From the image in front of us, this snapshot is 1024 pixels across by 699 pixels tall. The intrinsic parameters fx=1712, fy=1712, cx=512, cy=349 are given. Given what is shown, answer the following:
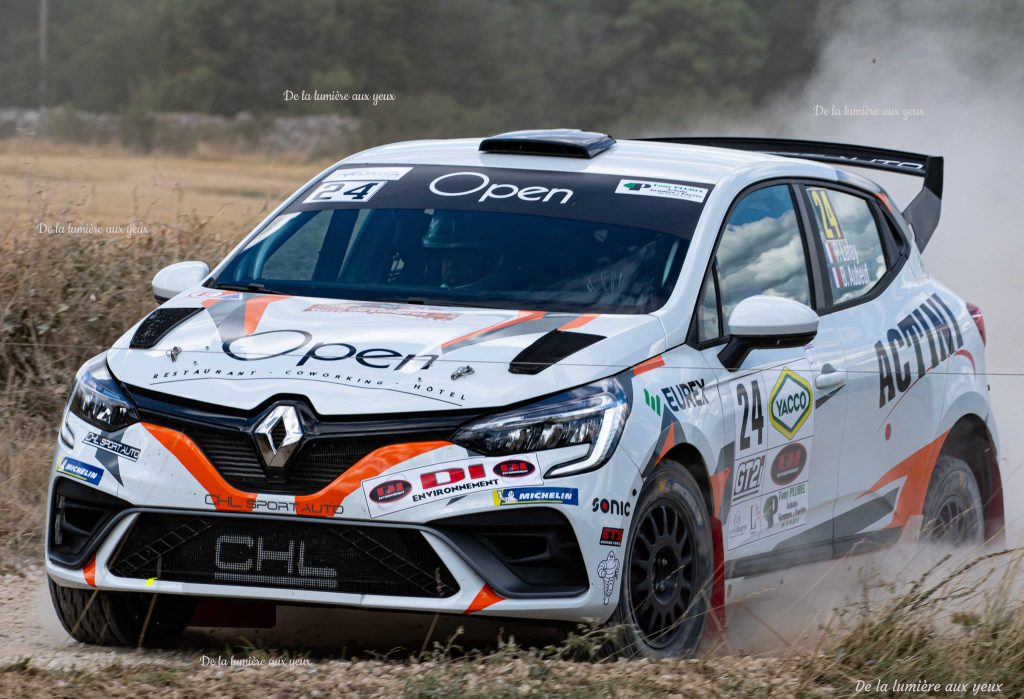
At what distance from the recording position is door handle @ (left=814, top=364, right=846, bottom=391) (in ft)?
20.3

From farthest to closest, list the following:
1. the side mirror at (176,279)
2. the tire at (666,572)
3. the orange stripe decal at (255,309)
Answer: the side mirror at (176,279)
the orange stripe decal at (255,309)
the tire at (666,572)

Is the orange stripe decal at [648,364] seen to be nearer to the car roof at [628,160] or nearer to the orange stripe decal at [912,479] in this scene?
the car roof at [628,160]

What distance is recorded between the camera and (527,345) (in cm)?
515

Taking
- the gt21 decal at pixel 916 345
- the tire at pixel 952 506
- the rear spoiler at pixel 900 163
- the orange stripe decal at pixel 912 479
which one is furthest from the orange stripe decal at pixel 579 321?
the rear spoiler at pixel 900 163

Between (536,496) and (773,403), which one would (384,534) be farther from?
(773,403)

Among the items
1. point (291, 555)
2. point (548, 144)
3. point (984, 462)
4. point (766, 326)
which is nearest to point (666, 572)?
point (766, 326)

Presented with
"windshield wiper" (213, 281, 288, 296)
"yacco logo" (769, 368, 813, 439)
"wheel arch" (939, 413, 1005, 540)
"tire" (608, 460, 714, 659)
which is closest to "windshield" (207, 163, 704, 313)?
"windshield wiper" (213, 281, 288, 296)

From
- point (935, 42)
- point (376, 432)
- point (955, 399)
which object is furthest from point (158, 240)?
point (935, 42)

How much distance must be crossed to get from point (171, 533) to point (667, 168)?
244 cm

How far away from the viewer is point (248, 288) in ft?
19.9

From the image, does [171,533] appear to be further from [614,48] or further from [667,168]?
[614,48]

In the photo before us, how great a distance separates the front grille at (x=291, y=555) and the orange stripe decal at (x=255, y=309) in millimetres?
712

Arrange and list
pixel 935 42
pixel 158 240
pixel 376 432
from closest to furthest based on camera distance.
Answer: pixel 376 432 → pixel 158 240 → pixel 935 42

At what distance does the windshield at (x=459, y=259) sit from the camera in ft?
18.9
